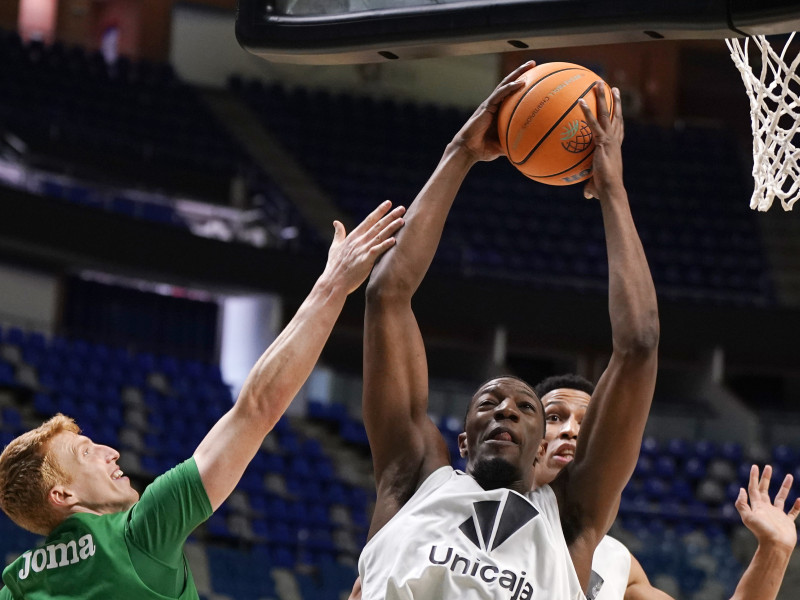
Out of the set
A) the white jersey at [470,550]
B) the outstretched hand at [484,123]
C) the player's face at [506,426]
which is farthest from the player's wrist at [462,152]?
the white jersey at [470,550]

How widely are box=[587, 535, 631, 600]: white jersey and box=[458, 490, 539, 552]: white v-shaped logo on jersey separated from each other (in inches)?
24.9

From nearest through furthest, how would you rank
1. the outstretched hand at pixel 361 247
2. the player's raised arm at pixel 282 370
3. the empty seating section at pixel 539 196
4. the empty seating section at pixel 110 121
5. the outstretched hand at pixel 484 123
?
the player's raised arm at pixel 282 370
the outstretched hand at pixel 361 247
the outstretched hand at pixel 484 123
the empty seating section at pixel 110 121
the empty seating section at pixel 539 196

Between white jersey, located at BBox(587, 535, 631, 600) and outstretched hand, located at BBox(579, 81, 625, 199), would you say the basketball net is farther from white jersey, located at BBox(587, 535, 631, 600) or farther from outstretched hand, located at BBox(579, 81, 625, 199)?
white jersey, located at BBox(587, 535, 631, 600)

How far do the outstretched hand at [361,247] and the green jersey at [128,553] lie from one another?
0.55m

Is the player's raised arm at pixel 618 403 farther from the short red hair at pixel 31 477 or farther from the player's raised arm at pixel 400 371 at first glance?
the short red hair at pixel 31 477

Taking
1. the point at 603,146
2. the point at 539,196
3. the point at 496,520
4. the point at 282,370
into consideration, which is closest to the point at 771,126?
the point at 603,146

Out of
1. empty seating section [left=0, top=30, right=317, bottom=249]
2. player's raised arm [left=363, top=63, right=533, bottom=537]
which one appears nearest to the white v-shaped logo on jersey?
player's raised arm [left=363, top=63, right=533, bottom=537]

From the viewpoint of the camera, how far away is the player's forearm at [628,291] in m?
2.42

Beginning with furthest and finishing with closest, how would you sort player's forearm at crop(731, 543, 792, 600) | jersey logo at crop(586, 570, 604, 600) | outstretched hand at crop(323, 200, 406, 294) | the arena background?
the arena background
player's forearm at crop(731, 543, 792, 600)
jersey logo at crop(586, 570, 604, 600)
outstretched hand at crop(323, 200, 406, 294)

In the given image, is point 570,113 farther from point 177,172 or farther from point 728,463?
point 177,172

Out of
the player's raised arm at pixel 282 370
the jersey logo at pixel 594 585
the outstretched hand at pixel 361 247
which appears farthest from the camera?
the jersey logo at pixel 594 585

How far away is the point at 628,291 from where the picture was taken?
2441mm

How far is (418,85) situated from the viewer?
17.5m

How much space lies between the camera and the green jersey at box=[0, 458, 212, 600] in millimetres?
2232
